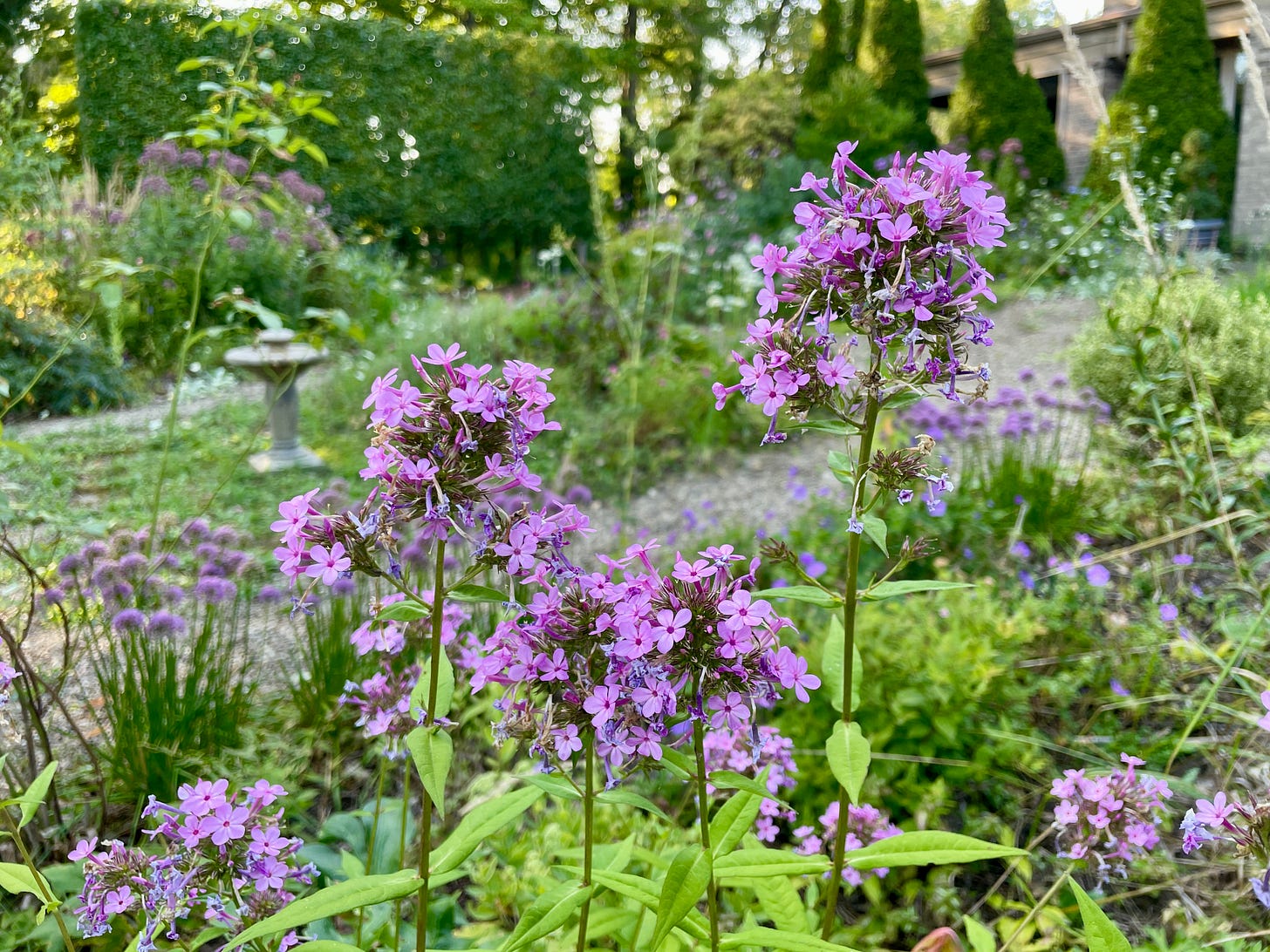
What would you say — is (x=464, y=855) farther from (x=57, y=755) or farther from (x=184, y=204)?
(x=184, y=204)

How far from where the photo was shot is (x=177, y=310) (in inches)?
290

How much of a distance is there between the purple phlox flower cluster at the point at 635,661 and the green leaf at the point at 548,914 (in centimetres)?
A: 15

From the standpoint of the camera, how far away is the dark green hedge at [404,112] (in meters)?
10.2

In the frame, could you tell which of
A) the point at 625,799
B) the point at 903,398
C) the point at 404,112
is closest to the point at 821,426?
the point at 903,398

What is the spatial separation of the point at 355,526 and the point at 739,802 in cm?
64

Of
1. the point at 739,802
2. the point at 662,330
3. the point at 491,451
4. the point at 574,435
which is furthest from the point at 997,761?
the point at 662,330

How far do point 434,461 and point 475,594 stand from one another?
0.17 meters

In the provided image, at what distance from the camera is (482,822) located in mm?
1190

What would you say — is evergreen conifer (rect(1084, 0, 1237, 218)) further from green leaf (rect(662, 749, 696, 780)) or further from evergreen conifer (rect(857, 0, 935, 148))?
green leaf (rect(662, 749, 696, 780))

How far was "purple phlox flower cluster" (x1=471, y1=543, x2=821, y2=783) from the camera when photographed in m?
1.00

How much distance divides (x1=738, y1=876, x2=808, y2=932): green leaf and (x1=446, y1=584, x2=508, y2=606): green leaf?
2.14ft

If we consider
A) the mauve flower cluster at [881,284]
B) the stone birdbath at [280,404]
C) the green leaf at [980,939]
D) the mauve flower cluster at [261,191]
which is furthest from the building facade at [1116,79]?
the green leaf at [980,939]

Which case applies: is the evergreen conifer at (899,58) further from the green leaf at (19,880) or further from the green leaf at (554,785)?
the green leaf at (19,880)

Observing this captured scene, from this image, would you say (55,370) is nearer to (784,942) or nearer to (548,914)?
(548,914)
